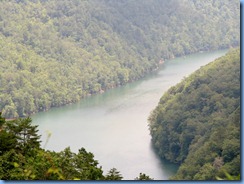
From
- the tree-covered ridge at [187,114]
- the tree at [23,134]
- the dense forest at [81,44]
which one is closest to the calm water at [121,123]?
the tree-covered ridge at [187,114]

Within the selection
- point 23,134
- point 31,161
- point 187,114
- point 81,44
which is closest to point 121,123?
point 187,114

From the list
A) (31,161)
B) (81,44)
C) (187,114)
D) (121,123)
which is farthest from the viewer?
(81,44)

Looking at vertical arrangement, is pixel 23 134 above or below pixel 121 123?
below

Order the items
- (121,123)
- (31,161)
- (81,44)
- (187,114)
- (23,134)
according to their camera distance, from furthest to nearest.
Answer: (81,44) < (121,123) < (187,114) < (23,134) < (31,161)

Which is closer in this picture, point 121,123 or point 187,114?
point 187,114

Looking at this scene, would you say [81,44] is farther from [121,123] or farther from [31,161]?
[31,161]

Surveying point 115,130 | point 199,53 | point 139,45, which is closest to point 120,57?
point 139,45
